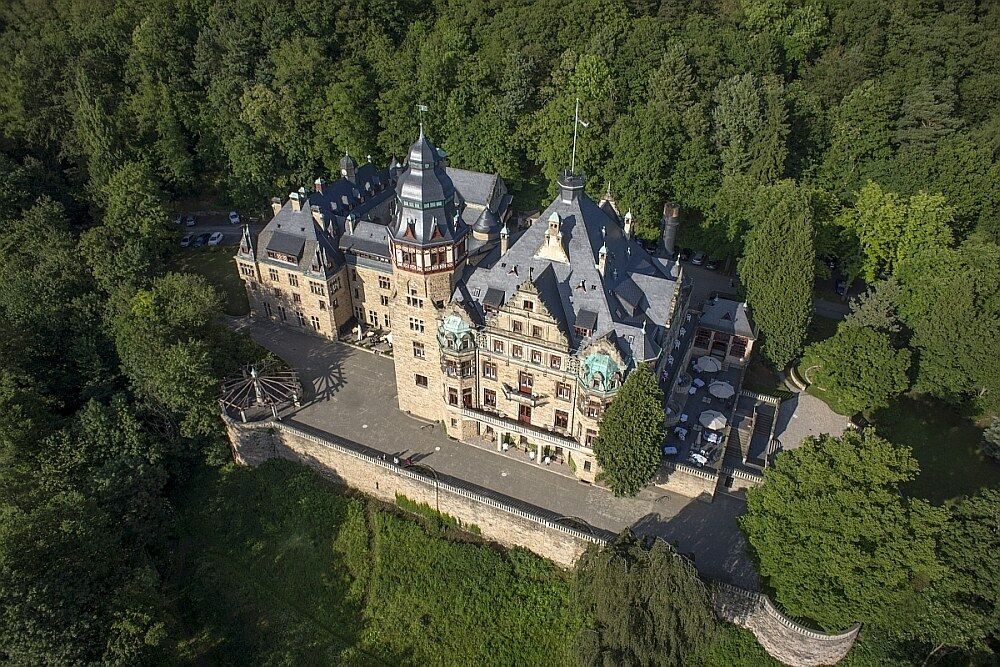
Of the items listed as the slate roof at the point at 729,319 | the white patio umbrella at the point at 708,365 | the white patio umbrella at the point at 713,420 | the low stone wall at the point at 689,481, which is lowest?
the low stone wall at the point at 689,481

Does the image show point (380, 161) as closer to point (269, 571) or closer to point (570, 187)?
point (570, 187)

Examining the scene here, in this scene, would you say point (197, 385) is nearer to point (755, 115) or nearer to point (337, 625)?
point (337, 625)

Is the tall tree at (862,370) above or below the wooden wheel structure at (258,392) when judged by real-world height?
above

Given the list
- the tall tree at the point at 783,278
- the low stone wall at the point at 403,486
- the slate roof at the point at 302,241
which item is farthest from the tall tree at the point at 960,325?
the slate roof at the point at 302,241

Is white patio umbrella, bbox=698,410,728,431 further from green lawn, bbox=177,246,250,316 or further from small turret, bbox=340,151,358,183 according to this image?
green lawn, bbox=177,246,250,316

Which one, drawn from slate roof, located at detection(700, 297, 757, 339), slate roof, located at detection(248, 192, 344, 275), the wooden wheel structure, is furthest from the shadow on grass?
slate roof, located at detection(700, 297, 757, 339)

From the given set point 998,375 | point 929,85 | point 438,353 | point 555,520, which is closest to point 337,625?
point 555,520

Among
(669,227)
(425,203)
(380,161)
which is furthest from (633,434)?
(380,161)

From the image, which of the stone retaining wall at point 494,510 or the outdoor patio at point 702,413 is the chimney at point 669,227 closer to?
the outdoor patio at point 702,413
